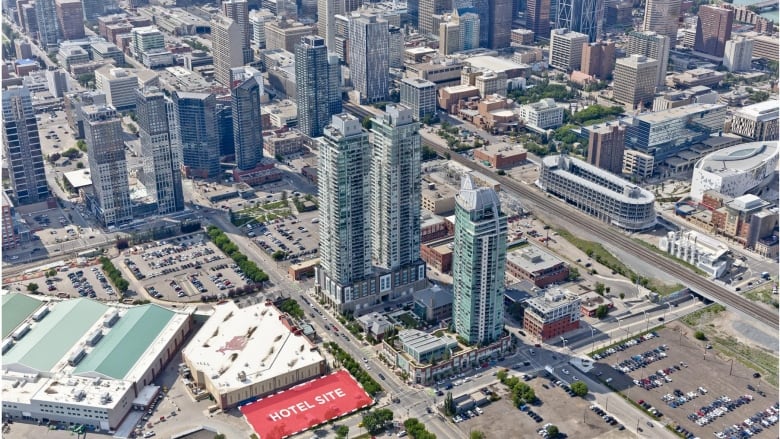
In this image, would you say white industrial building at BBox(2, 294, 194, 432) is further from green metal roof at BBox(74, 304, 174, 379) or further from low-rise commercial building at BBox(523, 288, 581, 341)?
low-rise commercial building at BBox(523, 288, 581, 341)

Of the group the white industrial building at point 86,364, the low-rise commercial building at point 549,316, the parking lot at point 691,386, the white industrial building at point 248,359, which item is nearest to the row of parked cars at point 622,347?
the parking lot at point 691,386

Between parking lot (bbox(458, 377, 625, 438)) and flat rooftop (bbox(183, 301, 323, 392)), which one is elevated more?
flat rooftop (bbox(183, 301, 323, 392))

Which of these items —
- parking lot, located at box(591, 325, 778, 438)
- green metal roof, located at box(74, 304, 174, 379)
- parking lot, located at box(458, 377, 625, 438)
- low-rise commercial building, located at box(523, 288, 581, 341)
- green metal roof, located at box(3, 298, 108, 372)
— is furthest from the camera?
low-rise commercial building, located at box(523, 288, 581, 341)

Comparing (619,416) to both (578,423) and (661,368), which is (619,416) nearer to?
(578,423)
